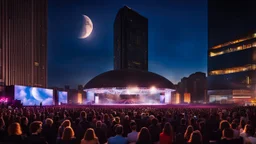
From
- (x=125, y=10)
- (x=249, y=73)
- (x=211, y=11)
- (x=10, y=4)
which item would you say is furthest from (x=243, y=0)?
→ (x=125, y=10)

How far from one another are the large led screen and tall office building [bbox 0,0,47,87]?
16.7 m

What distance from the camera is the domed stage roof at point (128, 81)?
2721 inches

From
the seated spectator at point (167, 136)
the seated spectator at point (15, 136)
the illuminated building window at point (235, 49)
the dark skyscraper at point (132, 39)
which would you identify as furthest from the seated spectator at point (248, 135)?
the dark skyscraper at point (132, 39)

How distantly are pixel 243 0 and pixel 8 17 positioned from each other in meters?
72.0

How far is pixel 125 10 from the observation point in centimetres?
15600

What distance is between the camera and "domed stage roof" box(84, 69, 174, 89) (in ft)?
227

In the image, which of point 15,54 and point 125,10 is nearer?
point 15,54

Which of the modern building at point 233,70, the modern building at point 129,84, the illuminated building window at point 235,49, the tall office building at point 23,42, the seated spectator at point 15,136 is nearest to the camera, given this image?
the seated spectator at point 15,136

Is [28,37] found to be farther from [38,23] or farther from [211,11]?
[211,11]

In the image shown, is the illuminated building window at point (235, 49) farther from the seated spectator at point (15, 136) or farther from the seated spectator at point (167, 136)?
the seated spectator at point (15, 136)

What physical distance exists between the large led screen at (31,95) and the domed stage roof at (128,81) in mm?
12700

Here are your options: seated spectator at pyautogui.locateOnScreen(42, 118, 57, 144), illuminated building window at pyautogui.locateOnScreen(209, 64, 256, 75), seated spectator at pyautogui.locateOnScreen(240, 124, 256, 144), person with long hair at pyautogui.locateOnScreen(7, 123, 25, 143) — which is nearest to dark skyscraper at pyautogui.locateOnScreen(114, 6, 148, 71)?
illuminated building window at pyautogui.locateOnScreen(209, 64, 256, 75)

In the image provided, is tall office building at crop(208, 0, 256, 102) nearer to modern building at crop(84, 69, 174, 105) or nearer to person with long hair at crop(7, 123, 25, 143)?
modern building at crop(84, 69, 174, 105)

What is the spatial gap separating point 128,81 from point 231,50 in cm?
3778
